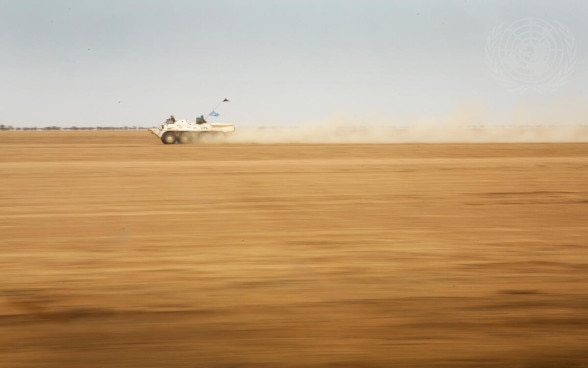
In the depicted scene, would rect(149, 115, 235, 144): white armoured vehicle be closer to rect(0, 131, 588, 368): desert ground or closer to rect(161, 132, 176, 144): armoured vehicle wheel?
rect(161, 132, 176, 144): armoured vehicle wheel

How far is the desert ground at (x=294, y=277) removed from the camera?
4516 millimetres

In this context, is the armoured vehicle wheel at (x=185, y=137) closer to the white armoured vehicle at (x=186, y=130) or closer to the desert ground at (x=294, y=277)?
the white armoured vehicle at (x=186, y=130)

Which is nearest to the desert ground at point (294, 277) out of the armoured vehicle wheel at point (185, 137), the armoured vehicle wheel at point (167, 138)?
the armoured vehicle wheel at point (167, 138)

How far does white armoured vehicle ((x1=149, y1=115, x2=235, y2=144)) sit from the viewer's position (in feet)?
129

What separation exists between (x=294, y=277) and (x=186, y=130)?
34.0 m

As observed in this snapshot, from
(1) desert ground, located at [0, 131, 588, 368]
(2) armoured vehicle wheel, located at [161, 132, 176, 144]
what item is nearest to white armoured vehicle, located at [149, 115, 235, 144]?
(2) armoured vehicle wheel, located at [161, 132, 176, 144]

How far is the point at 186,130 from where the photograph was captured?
1564 inches

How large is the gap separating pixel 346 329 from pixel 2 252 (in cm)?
503

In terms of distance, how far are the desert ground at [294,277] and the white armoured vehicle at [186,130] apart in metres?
25.0

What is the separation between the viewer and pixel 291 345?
4.58m

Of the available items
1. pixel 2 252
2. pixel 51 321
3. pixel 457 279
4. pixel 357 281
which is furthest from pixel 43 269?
pixel 457 279

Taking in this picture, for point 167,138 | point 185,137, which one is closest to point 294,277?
point 167,138

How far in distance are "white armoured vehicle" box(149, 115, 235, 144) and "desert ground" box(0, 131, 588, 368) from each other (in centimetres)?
2495

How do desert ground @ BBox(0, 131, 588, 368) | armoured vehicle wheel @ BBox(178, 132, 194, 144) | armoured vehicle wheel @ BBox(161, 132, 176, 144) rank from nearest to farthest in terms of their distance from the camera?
desert ground @ BBox(0, 131, 588, 368) < armoured vehicle wheel @ BBox(161, 132, 176, 144) < armoured vehicle wheel @ BBox(178, 132, 194, 144)
